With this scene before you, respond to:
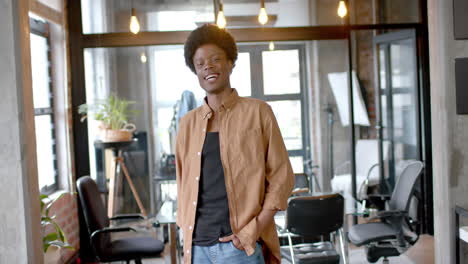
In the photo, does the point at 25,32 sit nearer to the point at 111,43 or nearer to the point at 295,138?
the point at 111,43

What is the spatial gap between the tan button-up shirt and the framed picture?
4.68ft

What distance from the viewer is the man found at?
7.15ft

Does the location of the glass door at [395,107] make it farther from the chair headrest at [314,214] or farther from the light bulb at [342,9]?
the chair headrest at [314,214]

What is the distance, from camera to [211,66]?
88.5 inches

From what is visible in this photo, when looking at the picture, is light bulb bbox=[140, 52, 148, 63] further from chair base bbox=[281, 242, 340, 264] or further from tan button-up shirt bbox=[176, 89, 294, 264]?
tan button-up shirt bbox=[176, 89, 294, 264]

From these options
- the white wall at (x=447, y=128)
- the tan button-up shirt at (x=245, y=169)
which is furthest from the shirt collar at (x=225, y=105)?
the white wall at (x=447, y=128)

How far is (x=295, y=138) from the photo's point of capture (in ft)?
18.8

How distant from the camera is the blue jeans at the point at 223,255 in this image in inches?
85.0

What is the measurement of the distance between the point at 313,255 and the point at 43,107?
2.73m

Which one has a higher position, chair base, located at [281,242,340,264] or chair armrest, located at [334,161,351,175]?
chair armrest, located at [334,161,351,175]

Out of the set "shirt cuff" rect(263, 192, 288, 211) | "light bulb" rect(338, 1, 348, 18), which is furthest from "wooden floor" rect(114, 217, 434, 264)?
"shirt cuff" rect(263, 192, 288, 211)

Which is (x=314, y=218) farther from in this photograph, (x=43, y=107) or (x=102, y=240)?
(x=43, y=107)

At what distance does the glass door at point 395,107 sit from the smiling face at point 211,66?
4.17 metres

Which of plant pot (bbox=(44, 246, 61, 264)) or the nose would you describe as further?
plant pot (bbox=(44, 246, 61, 264))
